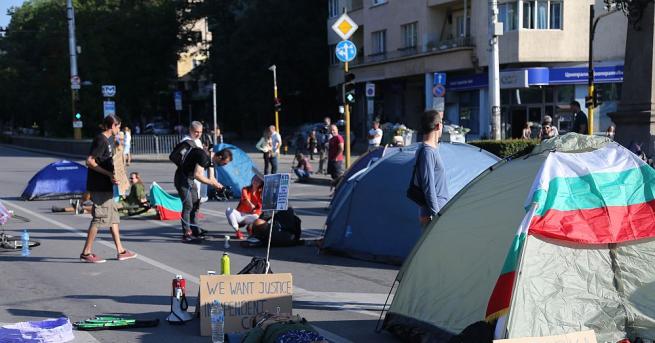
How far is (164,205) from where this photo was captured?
14.4 meters

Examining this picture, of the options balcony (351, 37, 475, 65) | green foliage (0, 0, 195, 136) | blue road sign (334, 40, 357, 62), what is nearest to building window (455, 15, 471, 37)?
balcony (351, 37, 475, 65)

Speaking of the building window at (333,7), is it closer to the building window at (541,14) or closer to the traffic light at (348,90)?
the building window at (541,14)

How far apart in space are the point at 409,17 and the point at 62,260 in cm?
3449

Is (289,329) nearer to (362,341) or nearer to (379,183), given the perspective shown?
(362,341)

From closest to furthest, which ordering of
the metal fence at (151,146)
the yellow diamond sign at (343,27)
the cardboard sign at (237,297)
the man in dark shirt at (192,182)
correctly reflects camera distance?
the cardboard sign at (237,297), the man in dark shirt at (192,182), the yellow diamond sign at (343,27), the metal fence at (151,146)

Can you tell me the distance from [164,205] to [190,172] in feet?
11.5

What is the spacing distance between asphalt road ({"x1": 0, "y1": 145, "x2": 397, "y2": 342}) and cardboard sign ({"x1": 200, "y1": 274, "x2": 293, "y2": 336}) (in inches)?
12.2

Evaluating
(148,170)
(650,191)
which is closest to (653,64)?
(650,191)

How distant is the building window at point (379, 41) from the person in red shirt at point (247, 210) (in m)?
33.8

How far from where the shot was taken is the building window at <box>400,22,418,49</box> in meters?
42.3

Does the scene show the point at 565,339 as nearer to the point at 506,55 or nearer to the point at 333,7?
the point at 506,55

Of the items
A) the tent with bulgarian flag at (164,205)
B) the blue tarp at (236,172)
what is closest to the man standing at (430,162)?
the tent with bulgarian flag at (164,205)

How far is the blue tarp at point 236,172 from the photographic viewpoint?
1855 centimetres

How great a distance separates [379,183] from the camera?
10.2m
